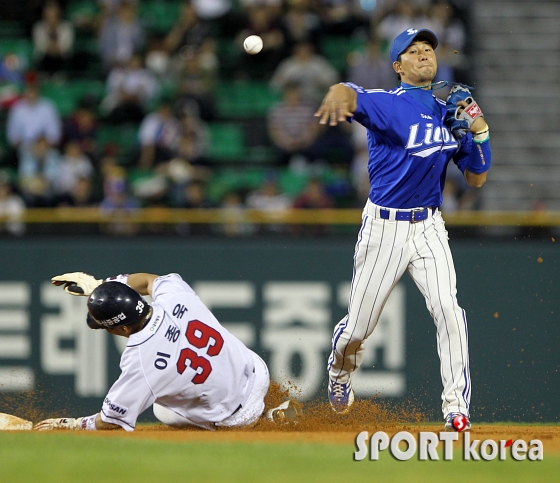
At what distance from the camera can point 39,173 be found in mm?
10234

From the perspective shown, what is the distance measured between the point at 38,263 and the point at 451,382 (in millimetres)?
4959

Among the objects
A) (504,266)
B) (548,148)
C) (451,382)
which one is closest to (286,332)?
(504,266)

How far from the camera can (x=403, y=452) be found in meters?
4.69

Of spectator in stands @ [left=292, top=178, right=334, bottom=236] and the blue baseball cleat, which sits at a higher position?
spectator in stands @ [left=292, top=178, right=334, bottom=236]

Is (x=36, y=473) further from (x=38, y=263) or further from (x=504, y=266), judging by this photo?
(x=504, y=266)

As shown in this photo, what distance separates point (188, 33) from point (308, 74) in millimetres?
1634

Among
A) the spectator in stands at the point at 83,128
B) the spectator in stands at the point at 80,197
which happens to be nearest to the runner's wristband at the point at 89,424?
the spectator in stands at the point at 80,197

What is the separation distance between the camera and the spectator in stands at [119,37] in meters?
11.2

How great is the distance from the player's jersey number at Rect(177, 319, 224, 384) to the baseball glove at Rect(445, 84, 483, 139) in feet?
6.21

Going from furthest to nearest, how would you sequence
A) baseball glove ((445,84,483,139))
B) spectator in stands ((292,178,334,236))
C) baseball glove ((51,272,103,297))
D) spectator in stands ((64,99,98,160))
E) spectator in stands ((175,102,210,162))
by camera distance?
spectator in stands ((64,99,98,160)) < spectator in stands ((175,102,210,162)) < spectator in stands ((292,178,334,236)) < baseball glove ((51,272,103,297)) < baseball glove ((445,84,483,139))

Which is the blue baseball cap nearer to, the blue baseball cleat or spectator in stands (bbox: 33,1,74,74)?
the blue baseball cleat

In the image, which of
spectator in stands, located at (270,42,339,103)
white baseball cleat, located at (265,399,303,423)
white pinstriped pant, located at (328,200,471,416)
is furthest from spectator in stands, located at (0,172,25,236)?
white pinstriped pant, located at (328,200,471,416)

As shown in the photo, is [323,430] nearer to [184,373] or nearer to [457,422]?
[457,422]

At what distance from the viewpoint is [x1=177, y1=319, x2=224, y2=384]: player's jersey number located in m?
5.27
